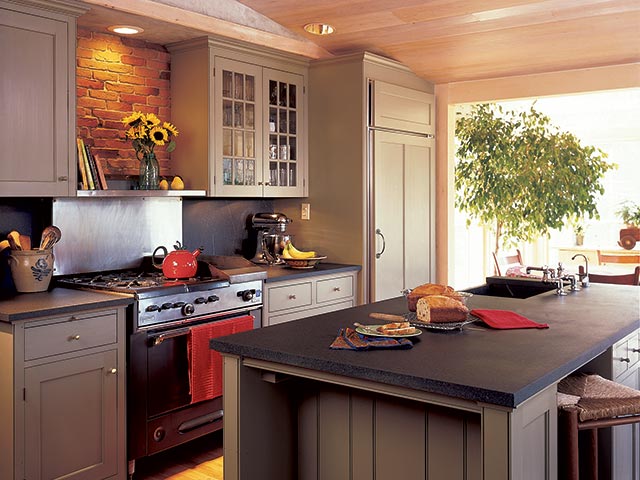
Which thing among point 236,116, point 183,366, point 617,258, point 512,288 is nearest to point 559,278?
point 512,288

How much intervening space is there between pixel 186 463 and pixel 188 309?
844 millimetres

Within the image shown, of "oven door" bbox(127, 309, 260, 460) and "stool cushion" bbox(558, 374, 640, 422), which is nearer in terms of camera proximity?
"stool cushion" bbox(558, 374, 640, 422)

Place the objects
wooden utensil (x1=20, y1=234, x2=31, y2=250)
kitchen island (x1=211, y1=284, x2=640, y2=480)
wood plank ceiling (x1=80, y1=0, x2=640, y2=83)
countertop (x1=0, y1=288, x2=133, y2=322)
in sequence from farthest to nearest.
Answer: wood plank ceiling (x1=80, y1=0, x2=640, y2=83) < wooden utensil (x1=20, y1=234, x2=31, y2=250) < countertop (x1=0, y1=288, x2=133, y2=322) < kitchen island (x1=211, y1=284, x2=640, y2=480)

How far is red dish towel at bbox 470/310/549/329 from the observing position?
2.63m

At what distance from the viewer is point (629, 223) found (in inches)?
362

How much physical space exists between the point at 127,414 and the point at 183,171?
1.69 metres

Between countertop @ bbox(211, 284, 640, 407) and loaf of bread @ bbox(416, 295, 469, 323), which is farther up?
loaf of bread @ bbox(416, 295, 469, 323)

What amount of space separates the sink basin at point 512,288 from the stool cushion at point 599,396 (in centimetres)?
137

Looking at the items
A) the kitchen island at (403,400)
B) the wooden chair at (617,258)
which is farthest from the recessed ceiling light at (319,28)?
the wooden chair at (617,258)

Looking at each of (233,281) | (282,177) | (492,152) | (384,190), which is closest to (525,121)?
(492,152)

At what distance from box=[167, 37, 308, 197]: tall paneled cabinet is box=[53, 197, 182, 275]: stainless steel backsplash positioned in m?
0.31

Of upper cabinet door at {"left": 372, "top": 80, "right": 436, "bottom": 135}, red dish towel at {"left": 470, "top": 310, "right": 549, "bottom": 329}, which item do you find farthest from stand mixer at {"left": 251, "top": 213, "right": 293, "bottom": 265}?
red dish towel at {"left": 470, "top": 310, "right": 549, "bottom": 329}

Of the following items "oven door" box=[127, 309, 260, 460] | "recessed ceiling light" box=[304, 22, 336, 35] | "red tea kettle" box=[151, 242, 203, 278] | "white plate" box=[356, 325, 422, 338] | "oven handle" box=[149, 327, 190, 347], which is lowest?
"oven door" box=[127, 309, 260, 460]

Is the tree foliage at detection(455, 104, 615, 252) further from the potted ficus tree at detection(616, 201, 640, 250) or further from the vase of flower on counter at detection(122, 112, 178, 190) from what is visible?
the vase of flower on counter at detection(122, 112, 178, 190)
